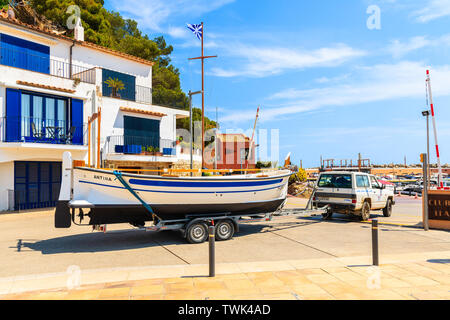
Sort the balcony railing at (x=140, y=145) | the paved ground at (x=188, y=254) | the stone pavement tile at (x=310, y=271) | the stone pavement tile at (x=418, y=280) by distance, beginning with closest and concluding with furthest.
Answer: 1. the stone pavement tile at (x=418, y=280)
2. the paved ground at (x=188, y=254)
3. the stone pavement tile at (x=310, y=271)
4. the balcony railing at (x=140, y=145)

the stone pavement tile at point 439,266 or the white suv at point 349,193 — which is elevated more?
the white suv at point 349,193

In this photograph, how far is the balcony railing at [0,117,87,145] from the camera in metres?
15.0

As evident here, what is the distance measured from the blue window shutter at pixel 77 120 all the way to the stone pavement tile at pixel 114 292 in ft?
46.5

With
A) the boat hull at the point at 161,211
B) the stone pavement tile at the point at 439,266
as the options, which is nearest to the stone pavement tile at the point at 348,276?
the stone pavement tile at the point at 439,266

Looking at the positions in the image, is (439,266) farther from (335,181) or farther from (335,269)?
(335,181)

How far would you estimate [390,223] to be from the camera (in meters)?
12.6

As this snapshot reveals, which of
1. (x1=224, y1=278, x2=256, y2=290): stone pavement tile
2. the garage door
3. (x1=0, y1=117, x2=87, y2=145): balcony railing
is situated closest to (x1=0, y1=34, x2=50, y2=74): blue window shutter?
(x1=0, y1=117, x2=87, y2=145): balcony railing

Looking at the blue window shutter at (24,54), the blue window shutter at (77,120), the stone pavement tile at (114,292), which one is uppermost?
the blue window shutter at (24,54)

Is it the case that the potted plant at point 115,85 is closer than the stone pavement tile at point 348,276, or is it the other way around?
the stone pavement tile at point 348,276

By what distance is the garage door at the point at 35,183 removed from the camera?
16.1 metres

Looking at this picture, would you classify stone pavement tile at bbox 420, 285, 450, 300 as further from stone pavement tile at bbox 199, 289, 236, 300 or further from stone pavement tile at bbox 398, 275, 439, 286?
stone pavement tile at bbox 199, 289, 236, 300

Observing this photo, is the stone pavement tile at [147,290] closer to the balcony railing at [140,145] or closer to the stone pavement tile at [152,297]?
the stone pavement tile at [152,297]
